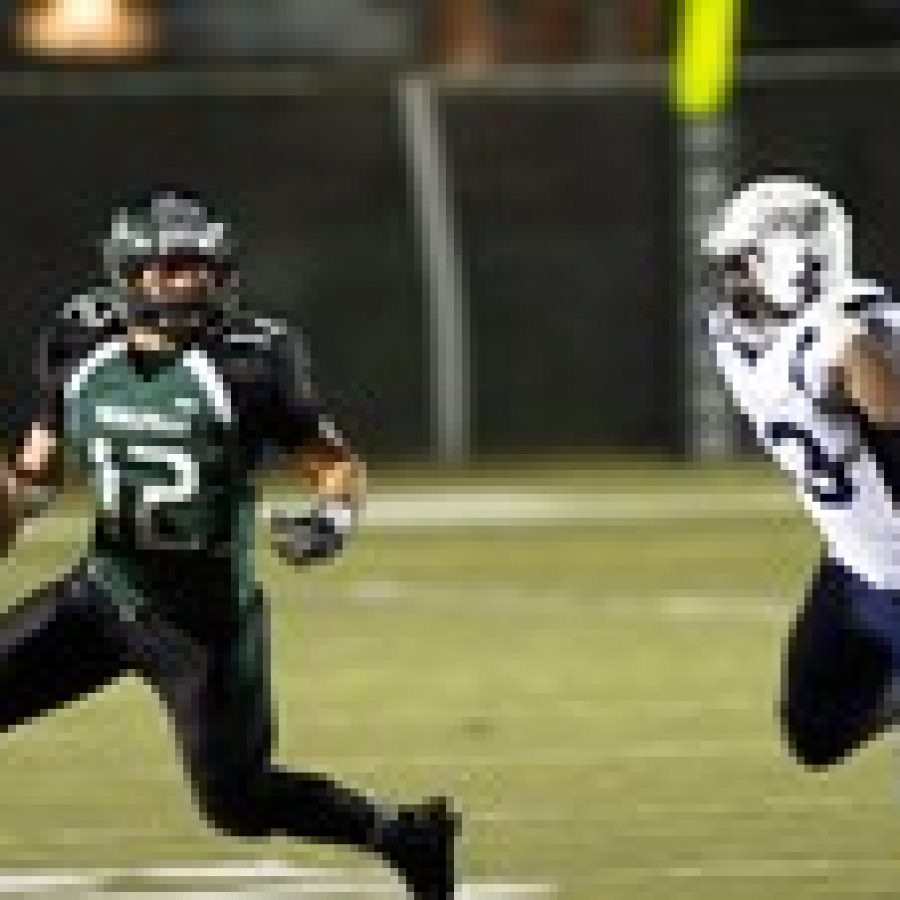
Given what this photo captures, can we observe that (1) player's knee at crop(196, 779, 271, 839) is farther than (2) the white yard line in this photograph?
No

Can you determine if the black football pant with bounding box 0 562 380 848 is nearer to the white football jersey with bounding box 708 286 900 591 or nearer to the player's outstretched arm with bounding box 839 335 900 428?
the white football jersey with bounding box 708 286 900 591

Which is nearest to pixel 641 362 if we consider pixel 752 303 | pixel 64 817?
pixel 64 817

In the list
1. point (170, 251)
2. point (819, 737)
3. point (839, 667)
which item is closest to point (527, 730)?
point (819, 737)

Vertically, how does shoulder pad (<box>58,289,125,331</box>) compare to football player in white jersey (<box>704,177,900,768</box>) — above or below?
above

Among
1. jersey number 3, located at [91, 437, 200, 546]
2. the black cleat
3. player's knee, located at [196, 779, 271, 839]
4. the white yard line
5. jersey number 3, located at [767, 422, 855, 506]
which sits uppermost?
jersey number 3, located at [91, 437, 200, 546]

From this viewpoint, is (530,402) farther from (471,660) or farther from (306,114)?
(471,660)

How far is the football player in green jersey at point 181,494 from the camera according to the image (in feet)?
28.2

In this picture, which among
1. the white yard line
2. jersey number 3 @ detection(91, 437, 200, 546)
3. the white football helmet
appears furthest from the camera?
the white yard line

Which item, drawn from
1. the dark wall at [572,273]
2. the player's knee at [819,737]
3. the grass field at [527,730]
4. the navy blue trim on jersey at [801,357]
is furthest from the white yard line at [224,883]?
the dark wall at [572,273]

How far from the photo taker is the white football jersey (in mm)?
8719

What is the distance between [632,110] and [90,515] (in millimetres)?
14180

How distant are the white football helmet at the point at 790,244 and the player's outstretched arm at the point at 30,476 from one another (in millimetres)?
1541

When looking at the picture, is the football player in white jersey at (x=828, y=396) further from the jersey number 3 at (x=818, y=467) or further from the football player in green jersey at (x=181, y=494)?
the football player in green jersey at (x=181, y=494)

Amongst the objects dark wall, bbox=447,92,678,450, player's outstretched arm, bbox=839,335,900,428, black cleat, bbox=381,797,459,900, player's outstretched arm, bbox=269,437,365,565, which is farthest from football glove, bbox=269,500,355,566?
dark wall, bbox=447,92,678,450
